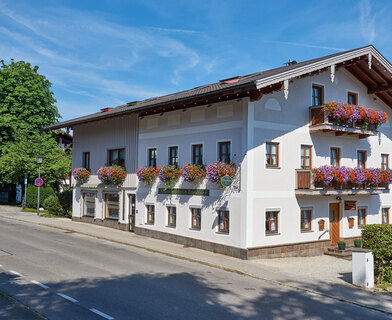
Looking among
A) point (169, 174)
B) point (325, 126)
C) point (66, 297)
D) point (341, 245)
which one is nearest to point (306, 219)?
point (341, 245)

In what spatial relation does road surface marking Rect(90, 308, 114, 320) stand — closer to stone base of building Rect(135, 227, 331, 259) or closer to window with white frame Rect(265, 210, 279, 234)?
Result: stone base of building Rect(135, 227, 331, 259)

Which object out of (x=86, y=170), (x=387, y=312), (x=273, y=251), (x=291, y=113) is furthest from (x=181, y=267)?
(x=86, y=170)

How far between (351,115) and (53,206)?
22.8 meters

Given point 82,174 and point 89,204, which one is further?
point 89,204

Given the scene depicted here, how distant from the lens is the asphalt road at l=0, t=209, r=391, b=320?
9.57 m

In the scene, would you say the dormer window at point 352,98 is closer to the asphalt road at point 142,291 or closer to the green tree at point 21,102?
the asphalt road at point 142,291

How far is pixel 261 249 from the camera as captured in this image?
1692 cm

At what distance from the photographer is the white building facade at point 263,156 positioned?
55.7 ft

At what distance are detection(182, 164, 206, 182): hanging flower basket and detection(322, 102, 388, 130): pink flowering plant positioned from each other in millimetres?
6131


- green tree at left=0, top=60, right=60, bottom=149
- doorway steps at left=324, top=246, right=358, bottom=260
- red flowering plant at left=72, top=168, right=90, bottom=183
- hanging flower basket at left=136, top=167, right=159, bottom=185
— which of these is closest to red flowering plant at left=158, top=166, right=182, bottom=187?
hanging flower basket at left=136, top=167, right=159, bottom=185

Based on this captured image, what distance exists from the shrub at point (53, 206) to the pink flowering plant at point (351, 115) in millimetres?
21664

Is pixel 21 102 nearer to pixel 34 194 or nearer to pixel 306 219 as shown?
pixel 34 194

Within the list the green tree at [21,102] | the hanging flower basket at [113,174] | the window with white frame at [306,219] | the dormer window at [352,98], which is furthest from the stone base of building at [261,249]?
the green tree at [21,102]

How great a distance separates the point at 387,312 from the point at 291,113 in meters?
10.0
